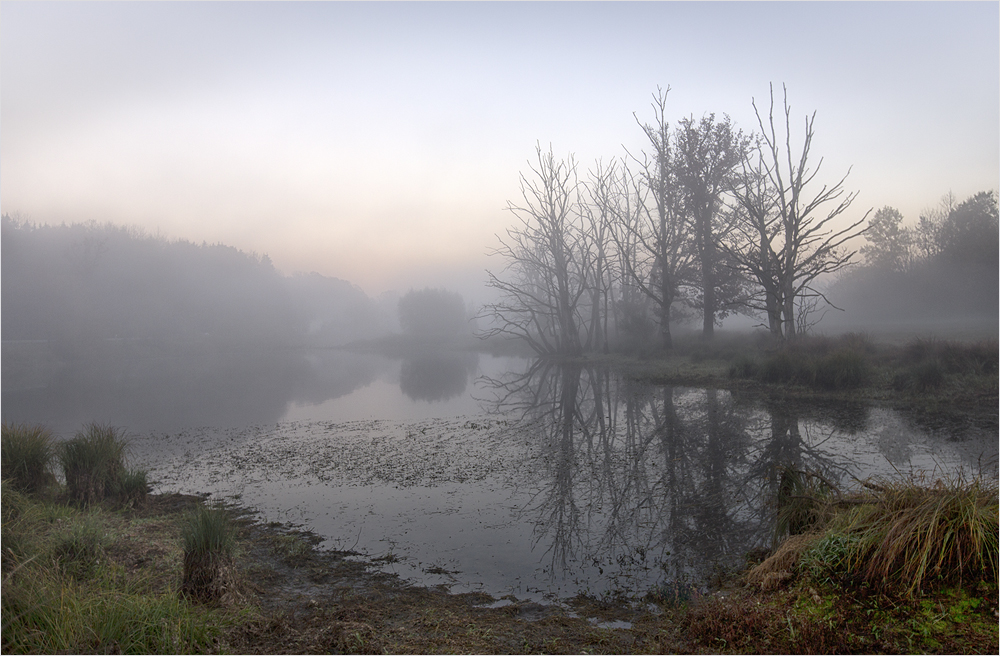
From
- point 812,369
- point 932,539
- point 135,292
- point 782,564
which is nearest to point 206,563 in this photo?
point 782,564

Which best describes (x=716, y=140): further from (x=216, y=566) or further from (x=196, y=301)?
(x=196, y=301)

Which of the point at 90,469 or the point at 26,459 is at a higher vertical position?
the point at 26,459

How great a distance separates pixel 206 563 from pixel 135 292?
83.0 metres

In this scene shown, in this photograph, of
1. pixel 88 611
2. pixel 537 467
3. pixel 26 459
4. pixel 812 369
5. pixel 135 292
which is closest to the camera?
pixel 88 611

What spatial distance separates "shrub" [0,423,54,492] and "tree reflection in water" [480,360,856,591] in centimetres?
638

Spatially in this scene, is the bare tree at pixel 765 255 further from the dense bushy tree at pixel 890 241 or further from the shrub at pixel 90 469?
the dense bushy tree at pixel 890 241

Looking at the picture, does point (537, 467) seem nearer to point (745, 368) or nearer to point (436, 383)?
point (745, 368)

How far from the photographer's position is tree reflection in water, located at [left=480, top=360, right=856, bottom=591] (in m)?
5.43

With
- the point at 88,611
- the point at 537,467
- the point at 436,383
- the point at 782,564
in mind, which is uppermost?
the point at 88,611

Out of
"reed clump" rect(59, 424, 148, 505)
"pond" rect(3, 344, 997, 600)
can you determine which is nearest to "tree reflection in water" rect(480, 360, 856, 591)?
"pond" rect(3, 344, 997, 600)

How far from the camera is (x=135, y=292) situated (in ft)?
243

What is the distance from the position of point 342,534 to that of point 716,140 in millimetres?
29437

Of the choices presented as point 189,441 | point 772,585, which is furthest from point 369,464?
point 772,585

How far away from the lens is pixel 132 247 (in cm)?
8375
